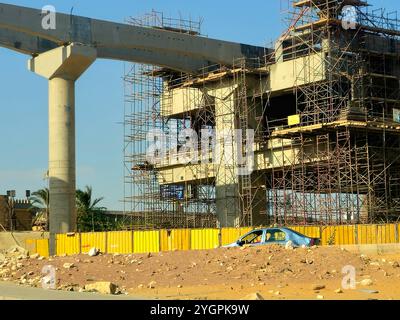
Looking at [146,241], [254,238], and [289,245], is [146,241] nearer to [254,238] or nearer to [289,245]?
[254,238]

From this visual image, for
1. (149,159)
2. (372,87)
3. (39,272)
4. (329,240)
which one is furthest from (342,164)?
(39,272)


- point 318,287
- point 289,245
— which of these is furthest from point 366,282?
point 289,245

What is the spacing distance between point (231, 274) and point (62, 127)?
23023mm

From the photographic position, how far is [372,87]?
157 ft

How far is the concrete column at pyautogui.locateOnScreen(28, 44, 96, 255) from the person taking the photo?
42438 millimetres

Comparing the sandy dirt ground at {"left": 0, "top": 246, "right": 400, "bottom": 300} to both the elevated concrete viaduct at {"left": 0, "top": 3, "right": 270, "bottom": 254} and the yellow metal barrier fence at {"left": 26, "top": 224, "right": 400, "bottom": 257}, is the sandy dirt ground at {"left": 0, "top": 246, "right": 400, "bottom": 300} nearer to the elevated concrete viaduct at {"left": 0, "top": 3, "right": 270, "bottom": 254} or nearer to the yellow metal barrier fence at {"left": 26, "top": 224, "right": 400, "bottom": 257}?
the yellow metal barrier fence at {"left": 26, "top": 224, "right": 400, "bottom": 257}

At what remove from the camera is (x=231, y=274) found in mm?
22203

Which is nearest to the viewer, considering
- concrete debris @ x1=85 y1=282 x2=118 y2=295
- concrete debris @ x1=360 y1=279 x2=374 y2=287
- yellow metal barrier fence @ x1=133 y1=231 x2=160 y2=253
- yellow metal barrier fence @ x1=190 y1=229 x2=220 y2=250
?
concrete debris @ x1=85 y1=282 x2=118 y2=295

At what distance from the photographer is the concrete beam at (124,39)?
135 ft

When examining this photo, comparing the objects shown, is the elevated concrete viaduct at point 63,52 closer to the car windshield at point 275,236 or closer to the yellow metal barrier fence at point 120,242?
the yellow metal barrier fence at point 120,242

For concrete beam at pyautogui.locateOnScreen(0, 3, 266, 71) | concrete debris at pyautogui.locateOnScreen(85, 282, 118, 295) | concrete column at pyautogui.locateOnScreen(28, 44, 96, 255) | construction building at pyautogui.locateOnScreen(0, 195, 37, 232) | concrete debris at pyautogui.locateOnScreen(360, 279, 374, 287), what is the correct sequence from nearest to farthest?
concrete debris at pyautogui.locateOnScreen(85, 282, 118, 295)
concrete debris at pyautogui.locateOnScreen(360, 279, 374, 287)
concrete beam at pyautogui.locateOnScreen(0, 3, 266, 71)
concrete column at pyautogui.locateOnScreen(28, 44, 96, 255)
construction building at pyautogui.locateOnScreen(0, 195, 37, 232)

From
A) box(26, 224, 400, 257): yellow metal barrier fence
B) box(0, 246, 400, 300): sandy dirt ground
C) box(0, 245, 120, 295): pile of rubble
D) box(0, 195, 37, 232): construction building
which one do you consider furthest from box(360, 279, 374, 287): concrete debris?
box(0, 195, 37, 232): construction building

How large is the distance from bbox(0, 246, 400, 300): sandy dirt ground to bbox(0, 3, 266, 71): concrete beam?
17957mm
